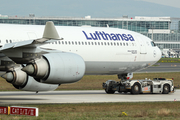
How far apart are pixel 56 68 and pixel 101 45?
10562 mm

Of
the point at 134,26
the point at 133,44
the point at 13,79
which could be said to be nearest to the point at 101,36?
the point at 133,44

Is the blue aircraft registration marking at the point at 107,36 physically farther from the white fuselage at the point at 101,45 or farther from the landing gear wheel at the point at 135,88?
the landing gear wheel at the point at 135,88

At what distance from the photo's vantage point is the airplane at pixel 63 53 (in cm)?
1958

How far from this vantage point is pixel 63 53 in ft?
66.8

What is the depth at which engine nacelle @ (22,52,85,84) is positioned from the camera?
19.5 m

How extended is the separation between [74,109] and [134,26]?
172386mm

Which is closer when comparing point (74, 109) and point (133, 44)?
point (74, 109)

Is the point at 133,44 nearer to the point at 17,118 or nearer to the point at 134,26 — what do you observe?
the point at 17,118

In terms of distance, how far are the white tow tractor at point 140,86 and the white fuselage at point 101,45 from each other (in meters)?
1.26

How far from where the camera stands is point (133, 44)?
3200 cm

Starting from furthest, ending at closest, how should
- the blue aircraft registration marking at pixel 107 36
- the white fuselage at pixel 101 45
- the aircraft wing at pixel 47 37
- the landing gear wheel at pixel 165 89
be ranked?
the landing gear wheel at pixel 165 89
the blue aircraft registration marking at pixel 107 36
the white fuselage at pixel 101 45
the aircraft wing at pixel 47 37

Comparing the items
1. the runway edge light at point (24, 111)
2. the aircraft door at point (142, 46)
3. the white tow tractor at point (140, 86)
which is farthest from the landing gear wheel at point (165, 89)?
the runway edge light at point (24, 111)

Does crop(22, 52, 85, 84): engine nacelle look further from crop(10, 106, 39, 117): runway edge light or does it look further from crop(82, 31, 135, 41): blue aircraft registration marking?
crop(82, 31, 135, 41): blue aircraft registration marking

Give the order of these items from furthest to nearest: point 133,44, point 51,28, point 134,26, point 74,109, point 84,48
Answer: point 134,26 < point 133,44 < point 84,48 < point 74,109 < point 51,28
